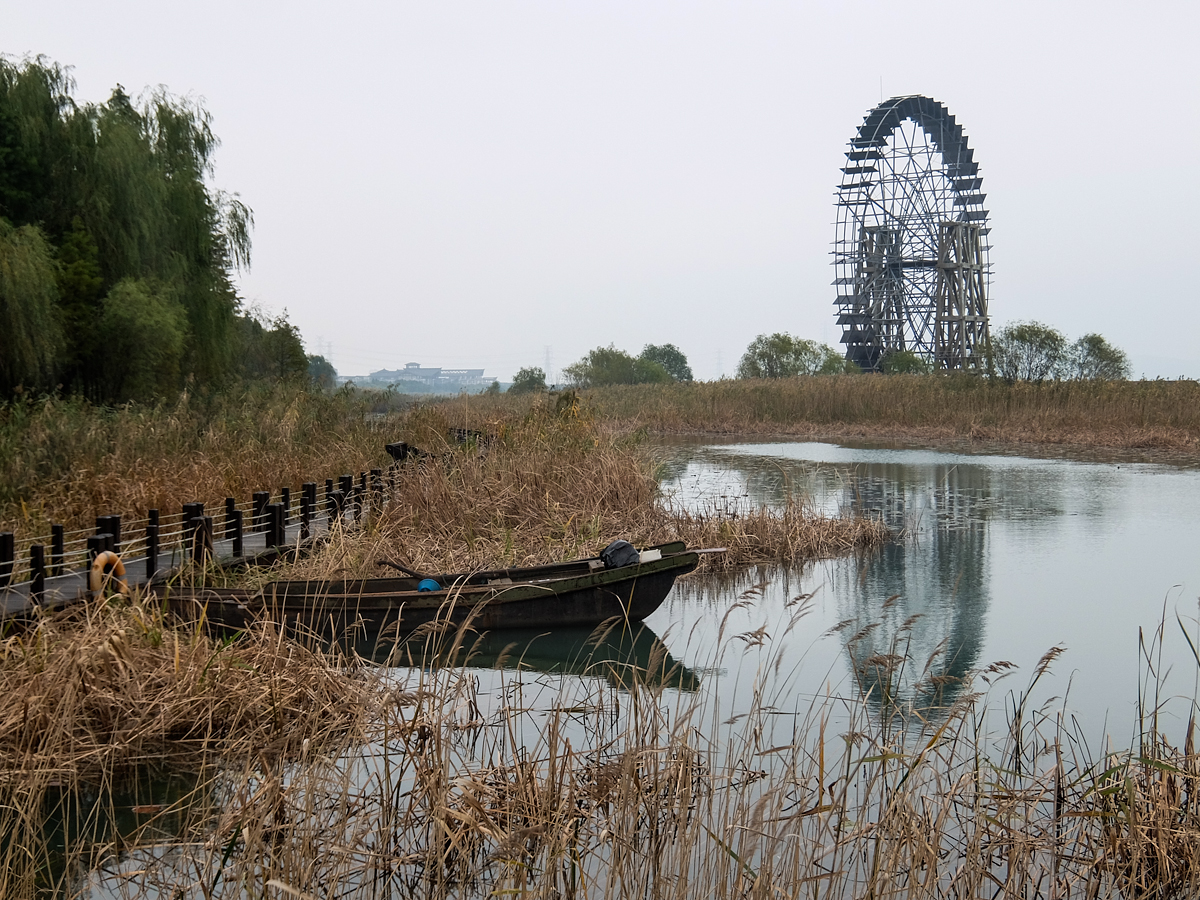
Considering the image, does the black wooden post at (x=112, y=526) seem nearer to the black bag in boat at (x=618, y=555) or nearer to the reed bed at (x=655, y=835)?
the reed bed at (x=655, y=835)

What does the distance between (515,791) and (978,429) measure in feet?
82.2

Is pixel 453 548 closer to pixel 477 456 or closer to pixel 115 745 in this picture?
pixel 477 456

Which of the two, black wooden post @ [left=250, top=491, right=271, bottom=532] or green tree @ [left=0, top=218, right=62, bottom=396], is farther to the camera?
green tree @ [left=0, top=218, right=62, bottom=396]

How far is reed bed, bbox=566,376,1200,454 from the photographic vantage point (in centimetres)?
2491

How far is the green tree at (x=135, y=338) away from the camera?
56.8 ft

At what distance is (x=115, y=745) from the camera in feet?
15.8

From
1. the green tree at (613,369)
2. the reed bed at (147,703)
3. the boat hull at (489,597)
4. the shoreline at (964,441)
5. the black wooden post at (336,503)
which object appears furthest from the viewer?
the green tree at (613,369)

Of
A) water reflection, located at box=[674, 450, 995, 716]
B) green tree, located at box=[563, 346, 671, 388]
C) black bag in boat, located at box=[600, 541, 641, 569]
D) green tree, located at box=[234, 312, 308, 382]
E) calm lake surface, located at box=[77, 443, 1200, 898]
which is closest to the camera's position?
calm lake surface, located at box=[77, 443, 1200, 898]

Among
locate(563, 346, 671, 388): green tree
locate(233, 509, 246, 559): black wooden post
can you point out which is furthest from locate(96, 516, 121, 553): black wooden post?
locate(563, 346, 671, 388): green tree

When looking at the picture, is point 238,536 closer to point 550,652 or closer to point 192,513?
point 192,513

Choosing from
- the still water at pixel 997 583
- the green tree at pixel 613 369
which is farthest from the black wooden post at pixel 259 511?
the green tree at pixel 613 369

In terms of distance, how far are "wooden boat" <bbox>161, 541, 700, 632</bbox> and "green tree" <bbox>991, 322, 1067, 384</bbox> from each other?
2520 centimetres

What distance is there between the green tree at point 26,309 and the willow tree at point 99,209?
2.97ft

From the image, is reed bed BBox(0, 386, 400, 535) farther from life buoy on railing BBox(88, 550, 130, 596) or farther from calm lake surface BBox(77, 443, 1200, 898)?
calm lake surface BBox(77, 443, 1200, 898)
